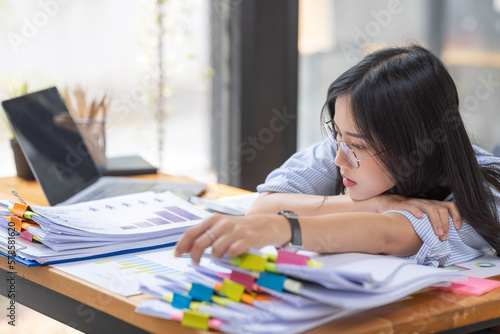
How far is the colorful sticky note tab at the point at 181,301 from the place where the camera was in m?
0.79

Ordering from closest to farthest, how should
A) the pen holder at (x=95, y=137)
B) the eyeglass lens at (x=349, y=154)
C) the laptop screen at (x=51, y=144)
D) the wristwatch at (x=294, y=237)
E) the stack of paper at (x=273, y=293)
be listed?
the stack of paper at (x=273, y=293) → the wristwatch at (x=294, y=237) → the eyeglass lens at (x=349, y=154) → the laptop screen at (x=51, y=144) → the pen holder at (x=95, y=137)

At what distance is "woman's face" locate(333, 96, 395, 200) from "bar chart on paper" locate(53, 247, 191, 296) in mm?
353

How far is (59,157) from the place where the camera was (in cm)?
172

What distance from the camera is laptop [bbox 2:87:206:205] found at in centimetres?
159

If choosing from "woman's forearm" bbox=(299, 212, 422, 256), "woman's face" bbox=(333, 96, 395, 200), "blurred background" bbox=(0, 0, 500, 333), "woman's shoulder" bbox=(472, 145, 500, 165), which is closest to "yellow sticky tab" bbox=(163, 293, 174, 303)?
"woman's forearm" bbox=(299, 212, 422, 256)

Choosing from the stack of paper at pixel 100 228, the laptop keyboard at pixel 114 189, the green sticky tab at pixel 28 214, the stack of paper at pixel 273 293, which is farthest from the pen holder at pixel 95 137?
the stack of paper at pixel 273 293

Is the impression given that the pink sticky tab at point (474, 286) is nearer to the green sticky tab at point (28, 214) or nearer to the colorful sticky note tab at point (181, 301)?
the colorful sticky note tab at point (181, 301)

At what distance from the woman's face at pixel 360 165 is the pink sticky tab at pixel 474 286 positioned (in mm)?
274

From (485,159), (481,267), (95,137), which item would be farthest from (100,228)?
(95,137)

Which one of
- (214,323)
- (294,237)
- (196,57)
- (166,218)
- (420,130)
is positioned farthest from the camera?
(196,57)

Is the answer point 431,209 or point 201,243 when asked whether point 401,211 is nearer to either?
point 431,209

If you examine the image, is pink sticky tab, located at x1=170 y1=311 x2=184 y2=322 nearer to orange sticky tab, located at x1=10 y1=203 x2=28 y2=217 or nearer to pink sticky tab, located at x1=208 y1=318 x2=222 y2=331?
pink sticky tab, located at x1=208 y1=318 x2=222 y2=331

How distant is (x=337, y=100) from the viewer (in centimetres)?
119

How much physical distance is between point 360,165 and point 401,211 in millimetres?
115
